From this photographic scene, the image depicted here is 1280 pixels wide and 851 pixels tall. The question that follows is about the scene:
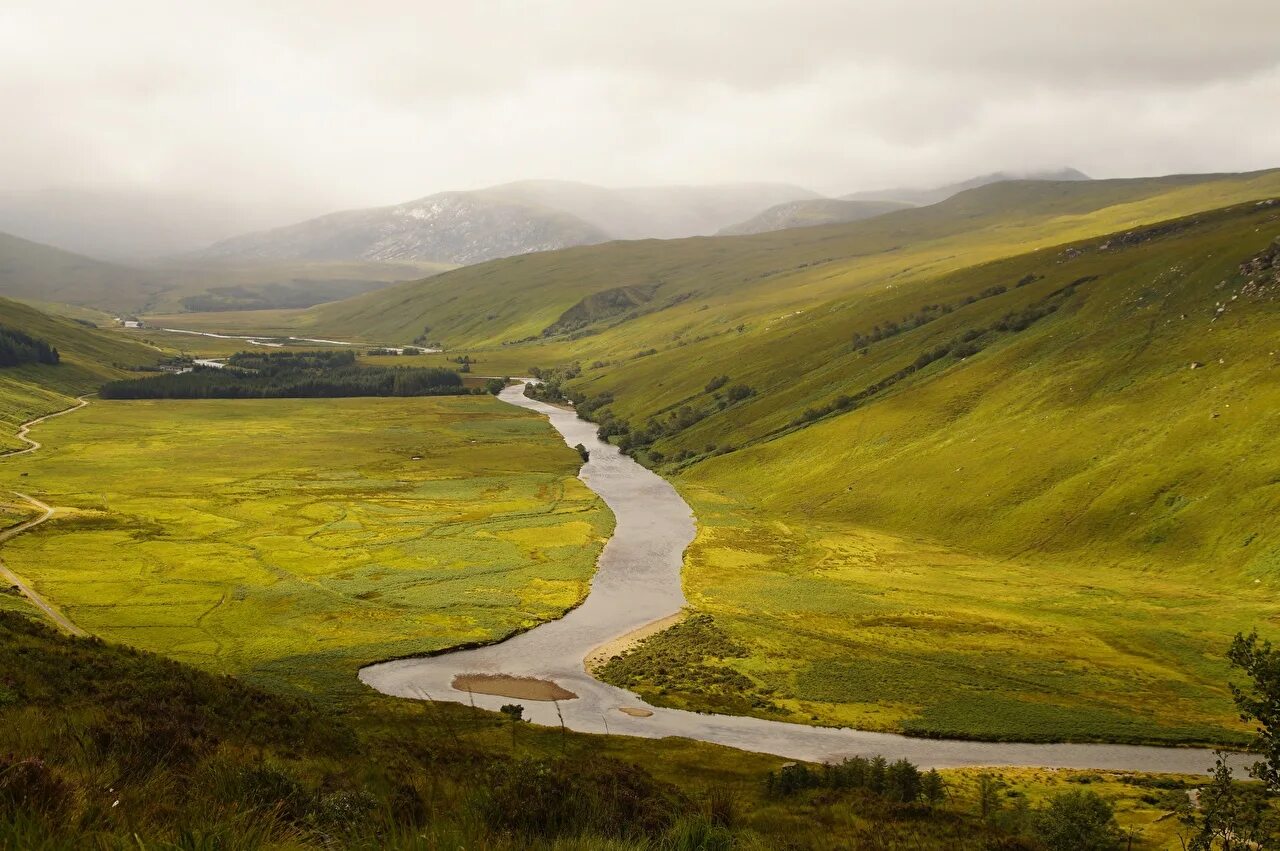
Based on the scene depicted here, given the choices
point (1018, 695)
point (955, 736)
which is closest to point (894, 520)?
point (1018, 695)

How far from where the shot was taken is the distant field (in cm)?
7912

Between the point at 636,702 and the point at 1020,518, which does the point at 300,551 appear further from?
the point at 1020,518

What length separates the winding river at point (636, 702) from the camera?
2302 inches

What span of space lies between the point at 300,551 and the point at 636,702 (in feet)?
208

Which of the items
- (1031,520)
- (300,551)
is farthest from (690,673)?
(1031,520)

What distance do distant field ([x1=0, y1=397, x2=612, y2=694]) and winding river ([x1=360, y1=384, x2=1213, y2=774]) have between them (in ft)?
11.5

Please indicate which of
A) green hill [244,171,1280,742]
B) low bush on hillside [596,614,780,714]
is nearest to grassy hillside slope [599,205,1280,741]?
green hill [244,171,1280,742]

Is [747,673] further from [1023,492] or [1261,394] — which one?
[1261,394]

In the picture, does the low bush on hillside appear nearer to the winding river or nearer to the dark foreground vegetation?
the winding river

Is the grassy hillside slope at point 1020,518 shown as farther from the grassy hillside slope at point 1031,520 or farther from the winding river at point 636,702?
the winding river at point 636,702

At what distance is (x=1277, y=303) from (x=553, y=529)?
12428 centimetres

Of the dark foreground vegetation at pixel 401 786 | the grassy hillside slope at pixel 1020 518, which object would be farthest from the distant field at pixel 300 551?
the grassy hillside slope at pixel 1020 518

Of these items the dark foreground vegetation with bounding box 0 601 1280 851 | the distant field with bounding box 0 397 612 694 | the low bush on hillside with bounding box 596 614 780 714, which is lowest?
the low bush on hillside with bounding box 596 614 780 714

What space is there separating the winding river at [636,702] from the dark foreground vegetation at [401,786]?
6570 millimetres
